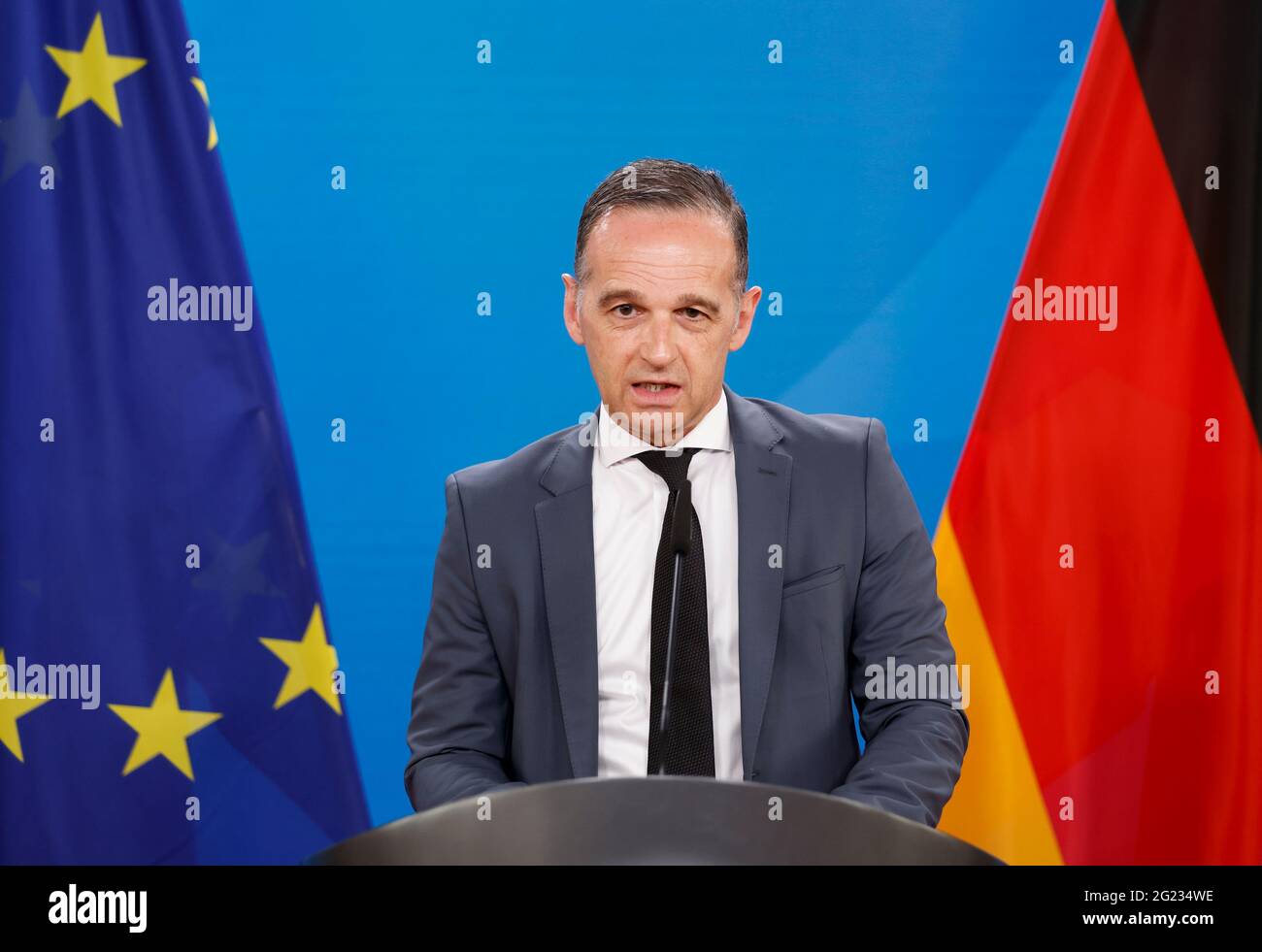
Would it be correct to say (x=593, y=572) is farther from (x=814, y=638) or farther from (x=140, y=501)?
(x=140, y=501)

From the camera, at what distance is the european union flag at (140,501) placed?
2.58 m

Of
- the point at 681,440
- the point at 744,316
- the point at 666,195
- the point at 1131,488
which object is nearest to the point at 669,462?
the point at 681,440

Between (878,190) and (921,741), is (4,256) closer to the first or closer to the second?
(878,190)

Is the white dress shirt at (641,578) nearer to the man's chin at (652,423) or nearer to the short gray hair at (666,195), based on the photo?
the man's chin at (652,423)

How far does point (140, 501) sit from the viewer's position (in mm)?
2578

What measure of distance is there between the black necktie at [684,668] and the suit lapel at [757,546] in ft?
0.21

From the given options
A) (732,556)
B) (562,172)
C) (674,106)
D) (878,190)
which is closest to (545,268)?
(562,172)

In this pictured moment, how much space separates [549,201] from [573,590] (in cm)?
114

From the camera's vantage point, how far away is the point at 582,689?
1.76 m

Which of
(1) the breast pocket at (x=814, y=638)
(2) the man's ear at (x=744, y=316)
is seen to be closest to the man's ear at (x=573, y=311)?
(2) the man's ear at (x=744, y=316)

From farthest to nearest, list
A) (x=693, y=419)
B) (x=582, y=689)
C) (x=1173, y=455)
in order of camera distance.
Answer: (x=1173, y=455), (x=693, y=419), (x=582, y=689)

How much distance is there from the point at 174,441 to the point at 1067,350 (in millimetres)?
1935

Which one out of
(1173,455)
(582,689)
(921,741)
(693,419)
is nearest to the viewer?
(921,741)

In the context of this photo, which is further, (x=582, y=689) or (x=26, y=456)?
(x=26, y=456)
